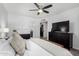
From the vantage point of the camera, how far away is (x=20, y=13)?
4.17 feet

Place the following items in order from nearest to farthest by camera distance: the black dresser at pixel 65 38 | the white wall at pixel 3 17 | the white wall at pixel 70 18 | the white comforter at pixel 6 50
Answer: the white comforter at pixel 6 50, the white wall at pixel 3 17, the white wall at pixel 70 18, the black dresser at pixel 65 38

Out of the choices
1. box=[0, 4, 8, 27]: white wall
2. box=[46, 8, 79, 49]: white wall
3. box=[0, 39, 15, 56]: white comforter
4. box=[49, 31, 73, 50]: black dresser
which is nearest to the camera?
box=[0, 39, 15, 56]: white comforter

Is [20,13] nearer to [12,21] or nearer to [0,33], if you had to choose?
[12,21]

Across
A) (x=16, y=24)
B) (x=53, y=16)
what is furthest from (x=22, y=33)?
(x=53, y=16)

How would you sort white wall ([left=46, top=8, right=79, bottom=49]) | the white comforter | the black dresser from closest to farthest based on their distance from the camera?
the white comforter < white wall ([left=46, top=8, right=79, bottom=49]) < the black dresser

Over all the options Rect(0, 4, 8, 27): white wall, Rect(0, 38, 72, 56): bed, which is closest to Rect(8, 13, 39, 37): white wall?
Rect(0, 4, 8, 27): white wall

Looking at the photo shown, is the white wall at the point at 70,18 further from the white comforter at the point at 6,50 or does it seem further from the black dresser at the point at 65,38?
the white comforter at the point at 6,50

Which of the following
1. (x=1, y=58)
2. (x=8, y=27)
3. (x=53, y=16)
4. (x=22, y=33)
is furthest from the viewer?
(x=53, y=16)

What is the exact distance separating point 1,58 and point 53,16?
3.27ft

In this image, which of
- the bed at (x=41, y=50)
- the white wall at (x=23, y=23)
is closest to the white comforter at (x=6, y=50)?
the bed at (x=41, y=50)

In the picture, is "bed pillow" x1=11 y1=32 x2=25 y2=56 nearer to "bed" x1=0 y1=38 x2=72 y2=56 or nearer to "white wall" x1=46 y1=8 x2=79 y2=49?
"bed" x1=0 y1=38 x2=72 y2=56

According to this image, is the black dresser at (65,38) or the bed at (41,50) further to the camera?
the black dresser at (65,38)

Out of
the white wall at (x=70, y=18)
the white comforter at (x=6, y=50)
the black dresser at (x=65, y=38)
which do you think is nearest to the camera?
the white comforter at (x=6, y=50)

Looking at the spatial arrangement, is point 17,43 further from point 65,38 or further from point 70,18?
point 65,38
